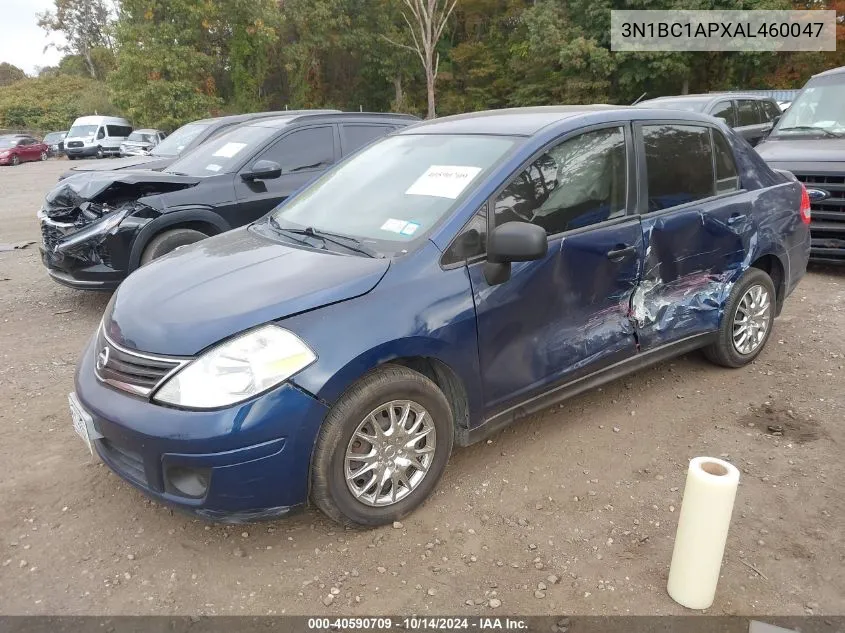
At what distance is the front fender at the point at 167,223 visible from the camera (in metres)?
5.59

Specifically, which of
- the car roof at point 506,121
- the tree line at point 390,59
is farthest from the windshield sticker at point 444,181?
the tree line at point 390,59

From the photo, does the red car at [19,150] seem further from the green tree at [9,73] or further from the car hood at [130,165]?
the green tree at [9,73]

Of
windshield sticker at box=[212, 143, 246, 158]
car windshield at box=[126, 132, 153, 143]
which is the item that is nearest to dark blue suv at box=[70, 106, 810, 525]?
windshield sticker at box=[212, 143, 246, 158]

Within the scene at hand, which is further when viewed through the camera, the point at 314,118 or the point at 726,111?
the point at 726,111

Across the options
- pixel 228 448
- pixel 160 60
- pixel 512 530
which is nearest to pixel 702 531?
pixel 512 530

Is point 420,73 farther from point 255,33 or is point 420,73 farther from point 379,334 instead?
point 379,334

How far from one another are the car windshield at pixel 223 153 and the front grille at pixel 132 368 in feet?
12.6

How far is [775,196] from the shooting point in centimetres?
436

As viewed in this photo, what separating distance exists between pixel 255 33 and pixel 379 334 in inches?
1354

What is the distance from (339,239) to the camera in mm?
3156

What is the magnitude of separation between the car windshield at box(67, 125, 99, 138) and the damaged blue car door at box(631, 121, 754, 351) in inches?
1166

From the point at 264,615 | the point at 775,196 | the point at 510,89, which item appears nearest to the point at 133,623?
the point at 264,615

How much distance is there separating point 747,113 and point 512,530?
9543 millimetres

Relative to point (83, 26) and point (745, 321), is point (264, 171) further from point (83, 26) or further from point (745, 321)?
point (83, 26)
